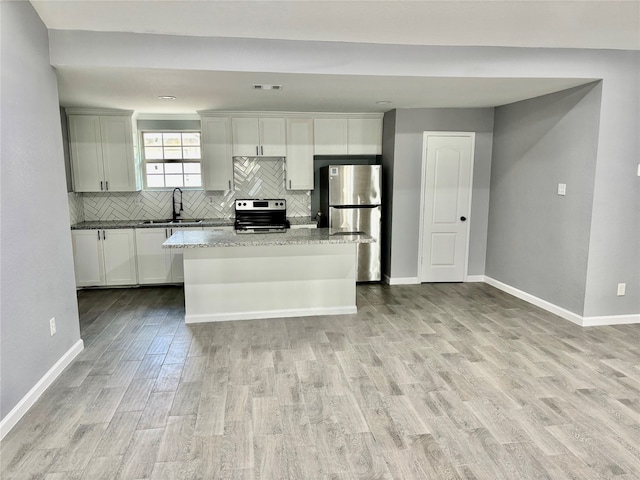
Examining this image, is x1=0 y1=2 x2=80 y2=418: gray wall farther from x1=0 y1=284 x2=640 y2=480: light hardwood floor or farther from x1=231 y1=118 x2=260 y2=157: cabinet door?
x1=231 y1=118 x2=260 y2=157: cabinet door

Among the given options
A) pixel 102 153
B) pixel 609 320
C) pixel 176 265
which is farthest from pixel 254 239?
pixel 609 320

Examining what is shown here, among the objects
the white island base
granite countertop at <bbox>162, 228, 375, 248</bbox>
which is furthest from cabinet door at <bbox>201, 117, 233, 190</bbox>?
the white island base

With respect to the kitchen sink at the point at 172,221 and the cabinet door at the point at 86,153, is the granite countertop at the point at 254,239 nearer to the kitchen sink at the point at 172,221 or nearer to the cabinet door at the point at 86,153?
the kitchen sink at the point at 172,221

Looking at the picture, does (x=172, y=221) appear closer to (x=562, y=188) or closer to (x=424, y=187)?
(x=424, y=187)

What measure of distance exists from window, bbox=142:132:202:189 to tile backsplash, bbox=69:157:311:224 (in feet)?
0.65

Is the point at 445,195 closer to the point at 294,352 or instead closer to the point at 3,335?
the point at 294,352

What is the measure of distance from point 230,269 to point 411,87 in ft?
8.09

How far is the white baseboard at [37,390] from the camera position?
2.38 m

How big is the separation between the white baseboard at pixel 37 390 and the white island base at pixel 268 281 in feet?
3.49

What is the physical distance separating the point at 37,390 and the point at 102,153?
140 inches

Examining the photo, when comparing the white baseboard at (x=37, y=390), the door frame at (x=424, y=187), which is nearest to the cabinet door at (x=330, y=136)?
the door frame at (x=424, y=187)

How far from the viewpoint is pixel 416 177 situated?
546 centimetres

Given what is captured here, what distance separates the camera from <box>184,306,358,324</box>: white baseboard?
417cm

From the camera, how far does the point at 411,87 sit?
394 cm
